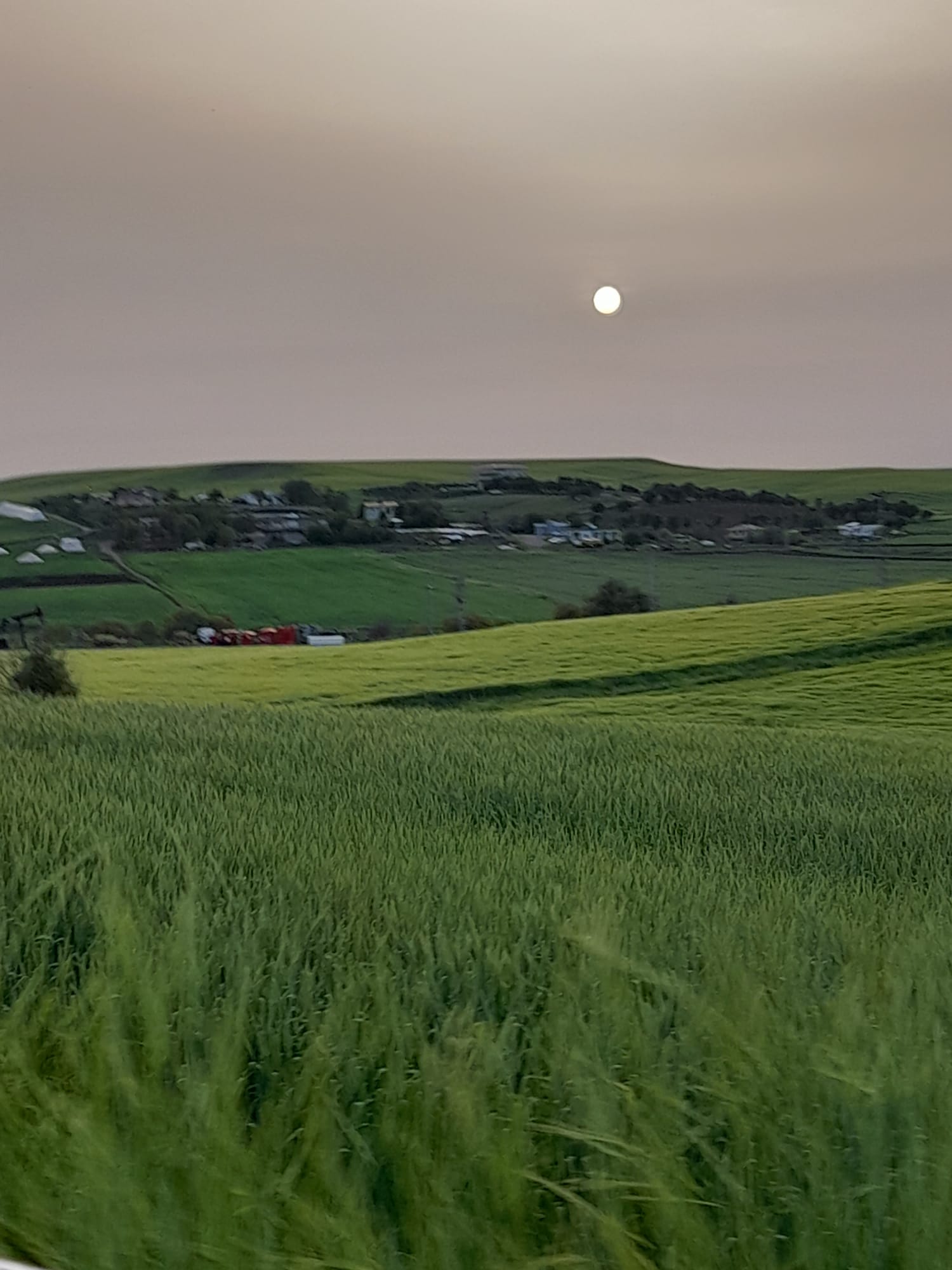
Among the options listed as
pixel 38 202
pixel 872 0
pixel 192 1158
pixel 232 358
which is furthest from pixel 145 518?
pixel 872 0

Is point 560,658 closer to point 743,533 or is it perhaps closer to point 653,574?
point 653,574

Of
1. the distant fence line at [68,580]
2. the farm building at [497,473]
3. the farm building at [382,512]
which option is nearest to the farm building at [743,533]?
the farm building at [497,473]

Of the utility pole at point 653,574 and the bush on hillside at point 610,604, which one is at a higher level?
the utility pole at point 653,574

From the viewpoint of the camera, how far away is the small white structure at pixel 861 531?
2525 millimetres

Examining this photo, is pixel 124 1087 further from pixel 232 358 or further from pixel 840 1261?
pixel 232 358

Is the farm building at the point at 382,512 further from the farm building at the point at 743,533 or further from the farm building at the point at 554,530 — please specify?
the farm building at the point at 743,533

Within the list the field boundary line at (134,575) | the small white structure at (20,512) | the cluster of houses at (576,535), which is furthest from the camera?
the small white structure at (20,512)

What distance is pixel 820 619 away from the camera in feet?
8.23

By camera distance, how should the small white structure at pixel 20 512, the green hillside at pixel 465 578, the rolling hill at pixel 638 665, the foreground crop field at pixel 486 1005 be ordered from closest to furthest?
1. the foreground crop field at pixel 486 1005
2. the rolling hill at pixel 638 665
3. the green hillside at pixel 465 578
4. the small white structure at pixel 20 512

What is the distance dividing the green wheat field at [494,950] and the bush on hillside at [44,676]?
45 mm

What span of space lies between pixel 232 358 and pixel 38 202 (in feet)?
2.12

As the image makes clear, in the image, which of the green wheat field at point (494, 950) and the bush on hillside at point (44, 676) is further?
the bush on hillside at point (44, 676)

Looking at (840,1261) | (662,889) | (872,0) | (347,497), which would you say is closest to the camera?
(840,1261)

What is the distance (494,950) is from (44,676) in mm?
1339
